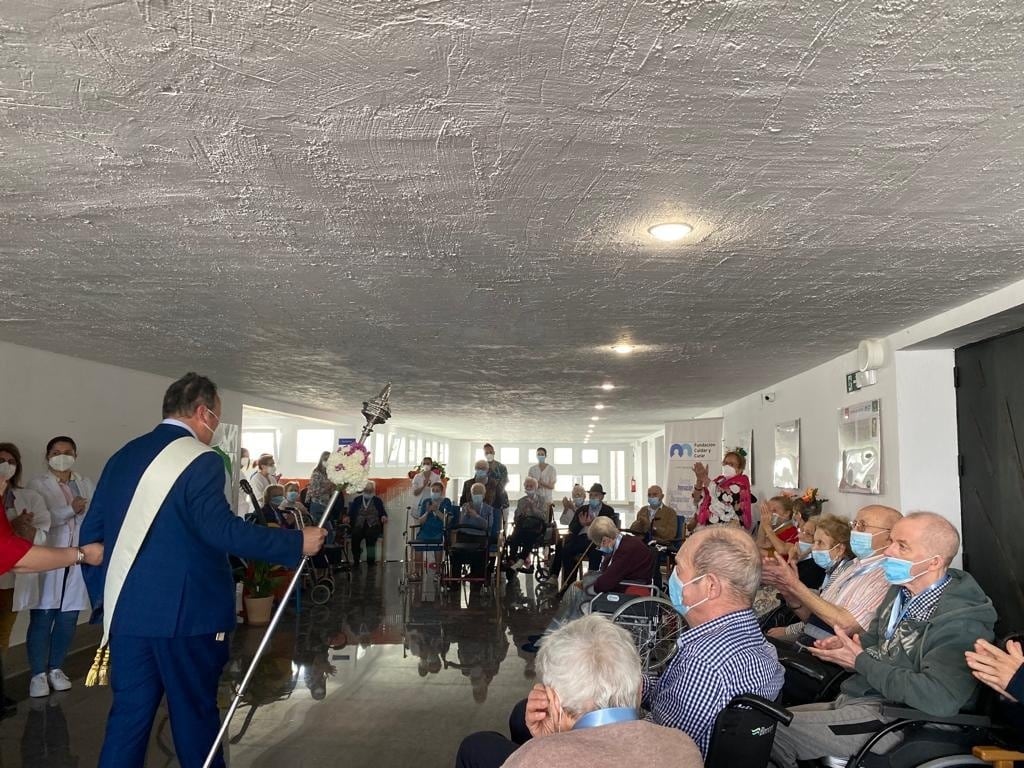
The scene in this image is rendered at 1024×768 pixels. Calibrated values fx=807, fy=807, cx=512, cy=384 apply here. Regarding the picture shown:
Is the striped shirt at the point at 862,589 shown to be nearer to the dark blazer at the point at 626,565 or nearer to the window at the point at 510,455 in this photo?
the dark blazer at the point at 626,565

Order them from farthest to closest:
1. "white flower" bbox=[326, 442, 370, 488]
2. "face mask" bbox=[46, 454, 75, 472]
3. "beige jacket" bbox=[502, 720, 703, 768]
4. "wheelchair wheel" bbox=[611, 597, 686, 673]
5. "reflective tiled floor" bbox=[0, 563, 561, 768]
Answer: "face mask" bbox=[46, 454, 75, 472] → "wheelchair wheel" bbox=[611, 597, 686, 673] → "reflective tiled floor" bbox=[0, 563, 561, 768] → "white flower" bbox=[326, 442, 370, 488] → "beige jacket" bbox=[502, 720, 703, 768]

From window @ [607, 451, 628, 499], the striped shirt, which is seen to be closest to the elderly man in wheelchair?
the striped shirt

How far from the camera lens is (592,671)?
5.37 feet

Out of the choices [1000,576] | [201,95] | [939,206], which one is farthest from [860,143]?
[1000,576]

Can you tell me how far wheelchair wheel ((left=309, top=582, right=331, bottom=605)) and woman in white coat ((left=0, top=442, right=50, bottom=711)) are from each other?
3.07 m

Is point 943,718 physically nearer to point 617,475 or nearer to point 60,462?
point 60,462

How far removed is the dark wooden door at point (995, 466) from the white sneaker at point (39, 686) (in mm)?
5672

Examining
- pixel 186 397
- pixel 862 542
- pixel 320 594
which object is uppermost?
pixel 186 397

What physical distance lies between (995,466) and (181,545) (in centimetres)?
450

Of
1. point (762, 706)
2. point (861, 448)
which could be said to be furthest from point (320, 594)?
point (762, 706)

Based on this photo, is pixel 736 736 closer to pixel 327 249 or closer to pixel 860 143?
pixel 860 143

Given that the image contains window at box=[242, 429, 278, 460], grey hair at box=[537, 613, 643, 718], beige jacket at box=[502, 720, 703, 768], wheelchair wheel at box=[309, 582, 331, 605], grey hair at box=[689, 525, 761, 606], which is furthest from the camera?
window at box=[242, 429, 278, 460]

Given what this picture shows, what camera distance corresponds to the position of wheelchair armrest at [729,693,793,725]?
1934mm

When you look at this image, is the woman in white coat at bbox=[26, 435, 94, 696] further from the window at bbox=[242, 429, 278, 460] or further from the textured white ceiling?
the window at bbox=[242, 429, 278, 460]
